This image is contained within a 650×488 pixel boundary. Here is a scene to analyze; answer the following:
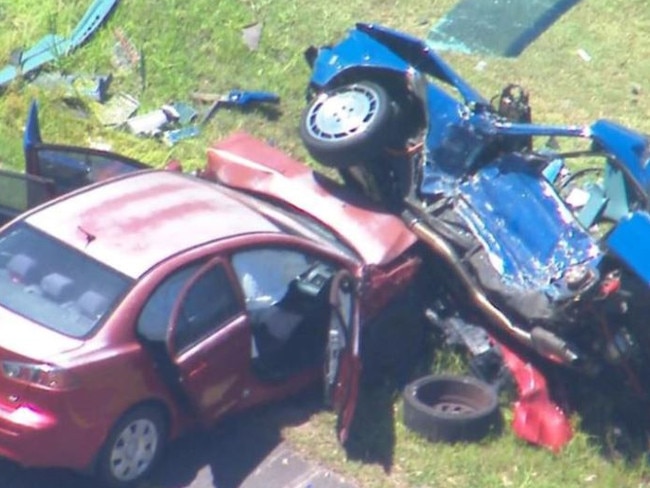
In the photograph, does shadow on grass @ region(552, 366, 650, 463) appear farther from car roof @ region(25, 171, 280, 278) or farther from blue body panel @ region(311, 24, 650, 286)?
car roof @ region(25, 171, 280, 278)

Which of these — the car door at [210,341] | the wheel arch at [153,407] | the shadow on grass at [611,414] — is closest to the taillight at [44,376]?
the wheel arch at [153,407]

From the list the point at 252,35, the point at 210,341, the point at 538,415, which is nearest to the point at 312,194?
the point at 210,341

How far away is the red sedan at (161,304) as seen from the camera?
8.56m

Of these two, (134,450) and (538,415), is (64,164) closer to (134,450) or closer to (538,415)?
(134,450)

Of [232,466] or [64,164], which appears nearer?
[232,466]

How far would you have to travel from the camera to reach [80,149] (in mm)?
10766

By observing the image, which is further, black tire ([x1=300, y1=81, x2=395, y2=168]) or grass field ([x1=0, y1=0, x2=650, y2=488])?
grass field ([x1=0, y1=0, x2=650, y2=488])

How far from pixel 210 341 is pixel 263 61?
19.4 ft

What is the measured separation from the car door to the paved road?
0.29 m

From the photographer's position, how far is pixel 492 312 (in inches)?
405

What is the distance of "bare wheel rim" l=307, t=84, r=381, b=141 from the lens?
1083cm

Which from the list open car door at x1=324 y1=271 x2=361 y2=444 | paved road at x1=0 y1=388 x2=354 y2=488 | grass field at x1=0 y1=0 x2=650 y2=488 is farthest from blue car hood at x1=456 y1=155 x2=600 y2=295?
grass field at x1=0 y1=0 x2=650 y2=488

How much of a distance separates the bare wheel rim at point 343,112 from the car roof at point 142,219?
1000 mm

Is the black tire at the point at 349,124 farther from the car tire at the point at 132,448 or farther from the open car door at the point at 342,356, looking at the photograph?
the car tire at the point at 132,448
